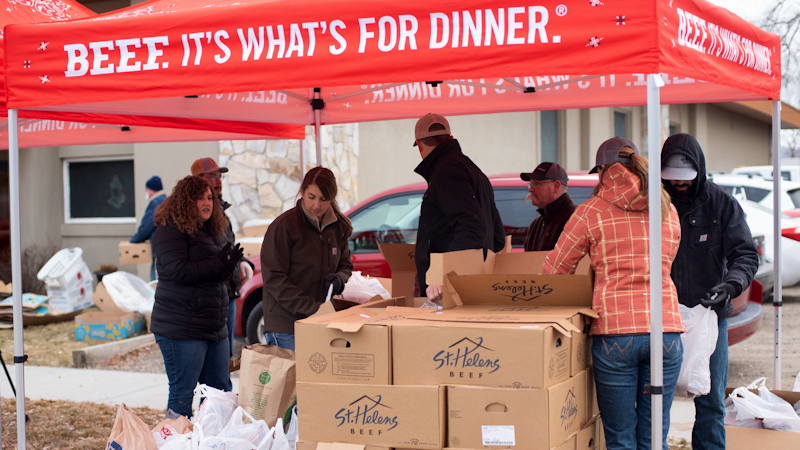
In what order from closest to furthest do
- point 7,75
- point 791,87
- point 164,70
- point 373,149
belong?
point 164,70
point 7,75
point 373,149
point 791,87

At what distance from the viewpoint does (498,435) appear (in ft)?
11.4

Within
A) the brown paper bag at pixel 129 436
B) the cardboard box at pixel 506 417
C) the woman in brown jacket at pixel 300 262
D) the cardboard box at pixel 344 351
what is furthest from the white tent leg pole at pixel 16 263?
the cardboard box at pixel 506 417

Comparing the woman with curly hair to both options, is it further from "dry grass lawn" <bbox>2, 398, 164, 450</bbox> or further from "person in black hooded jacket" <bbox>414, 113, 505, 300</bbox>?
"dry grass lawn" <bbox>2, 398, 164, 450</bbox>

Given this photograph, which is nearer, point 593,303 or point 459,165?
point 593,303

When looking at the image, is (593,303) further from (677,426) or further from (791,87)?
(791,87)

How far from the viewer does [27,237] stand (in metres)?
13.9

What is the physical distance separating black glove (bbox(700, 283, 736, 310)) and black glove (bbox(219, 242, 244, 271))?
98.6 inches

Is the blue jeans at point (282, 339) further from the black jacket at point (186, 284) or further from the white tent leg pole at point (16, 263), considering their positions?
the white tent leg pole at point (16, 263)

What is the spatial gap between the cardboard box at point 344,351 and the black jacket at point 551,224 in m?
2.32

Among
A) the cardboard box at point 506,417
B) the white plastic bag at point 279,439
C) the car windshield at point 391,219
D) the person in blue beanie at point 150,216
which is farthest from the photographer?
the person in blue beanie at point 150,216

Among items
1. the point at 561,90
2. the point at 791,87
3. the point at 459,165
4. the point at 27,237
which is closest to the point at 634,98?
the point at 561,90

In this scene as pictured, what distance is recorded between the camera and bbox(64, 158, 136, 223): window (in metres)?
13.6

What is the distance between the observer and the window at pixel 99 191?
1365 centimetres

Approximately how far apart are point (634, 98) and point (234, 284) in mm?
2912
